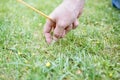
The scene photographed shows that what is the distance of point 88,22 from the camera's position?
267cm

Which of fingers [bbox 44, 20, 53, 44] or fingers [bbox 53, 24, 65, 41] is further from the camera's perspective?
fingers [bbox 44, 20, 53, 44]

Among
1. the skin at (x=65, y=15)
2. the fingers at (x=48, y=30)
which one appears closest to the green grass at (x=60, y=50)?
the fingers at (x=48, y=30)

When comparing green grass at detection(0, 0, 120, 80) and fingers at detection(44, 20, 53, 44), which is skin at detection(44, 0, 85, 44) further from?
green grass at detection(0, 0, 120, 80)

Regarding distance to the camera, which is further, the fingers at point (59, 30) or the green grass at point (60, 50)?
the fingers at point (59, 30)

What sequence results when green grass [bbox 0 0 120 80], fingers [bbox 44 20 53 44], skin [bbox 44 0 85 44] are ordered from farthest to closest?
fingers [bbox 44 20 53 44]
skin [bbox 44 0 85 44]
green grass [bbox 0 0 120 80]

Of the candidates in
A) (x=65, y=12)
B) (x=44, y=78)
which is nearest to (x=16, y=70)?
(x=44, y=78)

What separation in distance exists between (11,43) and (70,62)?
20.9 inches

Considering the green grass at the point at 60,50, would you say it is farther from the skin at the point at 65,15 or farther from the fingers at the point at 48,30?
the skin at the point at 65,15

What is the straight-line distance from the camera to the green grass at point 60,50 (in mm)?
1563

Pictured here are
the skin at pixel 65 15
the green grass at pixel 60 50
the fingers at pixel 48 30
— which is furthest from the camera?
the fingers at pixel 48 30

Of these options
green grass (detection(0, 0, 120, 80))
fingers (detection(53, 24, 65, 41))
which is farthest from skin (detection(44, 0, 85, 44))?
green grass (detection(0, 0, 120, 80))

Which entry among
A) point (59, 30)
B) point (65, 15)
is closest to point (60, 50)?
point (59, 30)

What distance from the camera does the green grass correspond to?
5.13ft

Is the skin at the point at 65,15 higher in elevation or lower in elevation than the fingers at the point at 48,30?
higher
